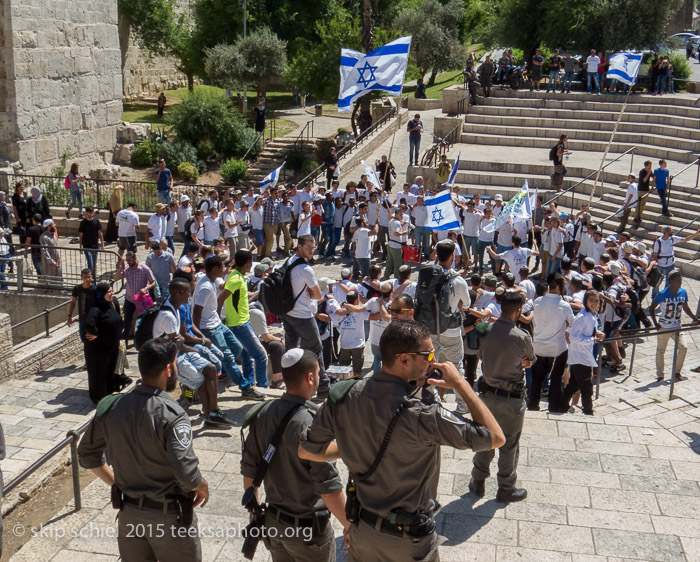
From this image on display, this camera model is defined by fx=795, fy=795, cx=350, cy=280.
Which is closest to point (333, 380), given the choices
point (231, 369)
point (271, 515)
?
point (231, 369)

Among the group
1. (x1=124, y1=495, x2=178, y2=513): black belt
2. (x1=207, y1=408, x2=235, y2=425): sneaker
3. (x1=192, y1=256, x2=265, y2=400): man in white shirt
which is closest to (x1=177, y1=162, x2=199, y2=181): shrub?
(x1=192, y1=256, x2=265, y2=400): man in white shirt

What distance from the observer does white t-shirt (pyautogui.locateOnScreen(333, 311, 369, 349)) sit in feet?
Result: 31.3

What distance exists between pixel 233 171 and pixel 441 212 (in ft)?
50.9

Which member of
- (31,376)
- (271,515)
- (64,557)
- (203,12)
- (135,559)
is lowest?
(31,376)

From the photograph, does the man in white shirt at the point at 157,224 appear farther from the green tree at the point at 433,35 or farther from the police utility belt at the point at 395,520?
the green tree at the point at 433,35

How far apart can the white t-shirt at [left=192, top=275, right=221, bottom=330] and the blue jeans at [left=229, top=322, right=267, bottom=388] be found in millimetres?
386

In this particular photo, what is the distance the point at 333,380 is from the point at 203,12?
3156 cm

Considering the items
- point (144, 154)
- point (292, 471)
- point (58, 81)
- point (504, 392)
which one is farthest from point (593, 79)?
point (292, 471)

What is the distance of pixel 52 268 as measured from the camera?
15000mm

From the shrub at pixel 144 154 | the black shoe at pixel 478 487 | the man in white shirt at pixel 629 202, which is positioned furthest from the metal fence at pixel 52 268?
the man in white shirt at pixel 629 202

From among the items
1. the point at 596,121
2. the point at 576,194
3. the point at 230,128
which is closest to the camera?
the point at 576,194

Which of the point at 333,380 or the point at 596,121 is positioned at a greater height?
the point at 596,121

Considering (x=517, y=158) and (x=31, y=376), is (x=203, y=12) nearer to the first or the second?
(x=517, y=158)

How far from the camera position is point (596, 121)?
26.2 meters
